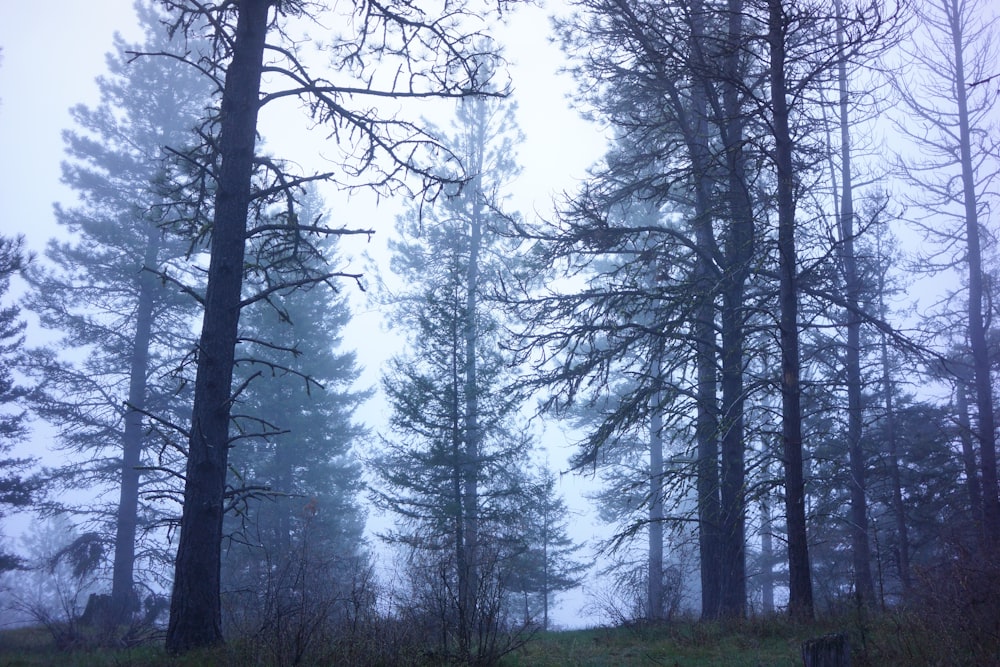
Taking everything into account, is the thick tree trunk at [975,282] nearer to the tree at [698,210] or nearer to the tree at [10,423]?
the tree at [698,210]

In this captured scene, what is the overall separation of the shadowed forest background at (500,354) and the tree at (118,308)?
100 millimetres

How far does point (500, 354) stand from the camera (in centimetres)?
1805

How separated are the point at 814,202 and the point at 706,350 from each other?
267cm

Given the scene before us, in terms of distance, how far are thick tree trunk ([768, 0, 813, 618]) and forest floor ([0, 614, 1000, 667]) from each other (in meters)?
0.68

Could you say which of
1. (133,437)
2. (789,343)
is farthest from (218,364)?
(133,437)

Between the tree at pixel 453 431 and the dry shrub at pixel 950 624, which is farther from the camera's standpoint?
the tree at pixel 453 431

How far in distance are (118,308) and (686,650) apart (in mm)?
19594

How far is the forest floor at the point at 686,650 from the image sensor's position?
5938 mm

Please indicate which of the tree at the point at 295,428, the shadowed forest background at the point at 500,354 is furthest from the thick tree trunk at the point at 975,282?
the tree at the point at 295,428

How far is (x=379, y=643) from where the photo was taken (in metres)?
6.07

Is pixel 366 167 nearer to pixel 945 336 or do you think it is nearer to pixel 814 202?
pixel 814 202

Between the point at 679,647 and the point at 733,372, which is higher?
the point at 733,372

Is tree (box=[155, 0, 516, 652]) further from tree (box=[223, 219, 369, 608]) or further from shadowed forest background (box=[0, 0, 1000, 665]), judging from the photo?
tree (box=[223, 219, 369, 608])

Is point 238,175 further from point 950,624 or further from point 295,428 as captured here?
point 295,428
